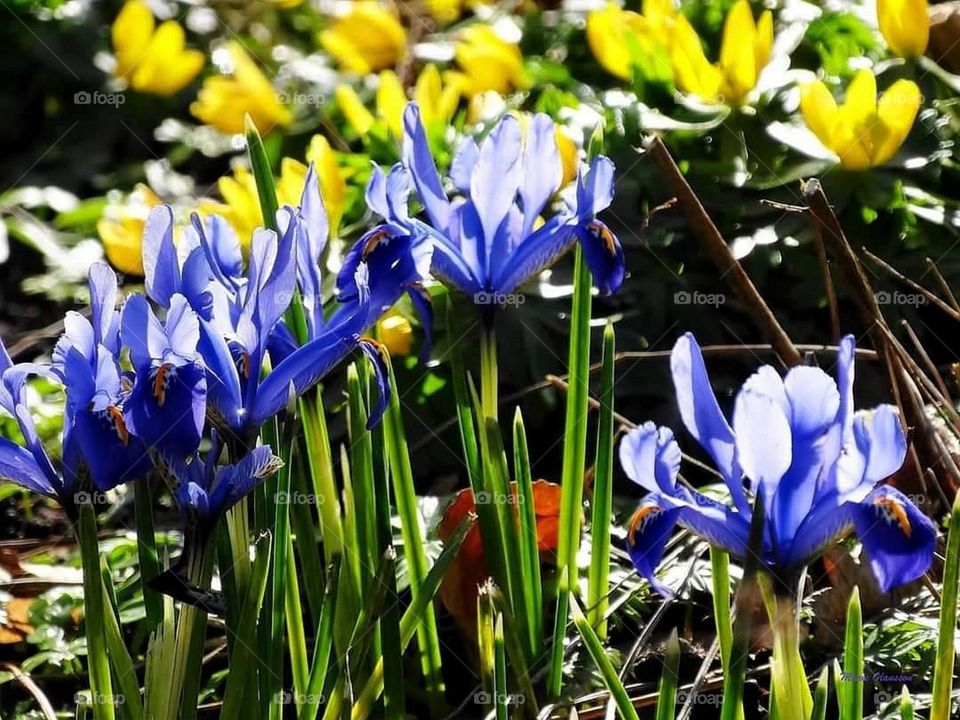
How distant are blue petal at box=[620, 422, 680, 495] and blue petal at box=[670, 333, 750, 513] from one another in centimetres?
3

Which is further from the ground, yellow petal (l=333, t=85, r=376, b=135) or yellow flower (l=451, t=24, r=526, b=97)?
yellow flower (l=451, t=24, r=526, b=97)

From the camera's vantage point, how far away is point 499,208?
4.57ft

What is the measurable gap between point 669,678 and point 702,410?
258mm

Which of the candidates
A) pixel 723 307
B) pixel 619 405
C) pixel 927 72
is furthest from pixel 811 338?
pixel 927 72

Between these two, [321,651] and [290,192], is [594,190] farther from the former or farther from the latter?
[290,192]

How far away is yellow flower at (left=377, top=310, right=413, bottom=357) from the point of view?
6.42 feet

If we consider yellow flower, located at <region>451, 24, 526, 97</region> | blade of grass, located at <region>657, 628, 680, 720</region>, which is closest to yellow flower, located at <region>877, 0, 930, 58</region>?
yellow flower, located at <region>451, 24, 526, 97</region>

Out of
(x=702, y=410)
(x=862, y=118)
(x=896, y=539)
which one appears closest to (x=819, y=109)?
(x=862, y=118)

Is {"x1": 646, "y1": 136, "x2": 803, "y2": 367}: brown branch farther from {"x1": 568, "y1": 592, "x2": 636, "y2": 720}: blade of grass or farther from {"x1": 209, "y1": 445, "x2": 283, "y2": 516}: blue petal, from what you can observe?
{"x1": 209, "y1": 445, "x2": 283, "y2": 516}: blue petal

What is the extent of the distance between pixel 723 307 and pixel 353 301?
3.80ft

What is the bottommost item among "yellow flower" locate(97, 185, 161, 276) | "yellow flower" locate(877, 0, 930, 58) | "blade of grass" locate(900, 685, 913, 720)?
"blade of grass" locate(900, 685, 913, 720)

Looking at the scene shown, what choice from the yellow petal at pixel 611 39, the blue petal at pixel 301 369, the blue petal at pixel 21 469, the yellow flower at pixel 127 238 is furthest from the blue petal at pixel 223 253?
the yellow petal at pixel 611 39

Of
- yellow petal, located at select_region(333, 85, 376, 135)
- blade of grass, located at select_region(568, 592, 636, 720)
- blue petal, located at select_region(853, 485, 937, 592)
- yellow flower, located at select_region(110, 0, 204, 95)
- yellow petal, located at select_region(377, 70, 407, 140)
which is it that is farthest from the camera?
yellow flower, located at select_region(110, 0, 204, 95)

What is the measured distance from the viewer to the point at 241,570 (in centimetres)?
117
